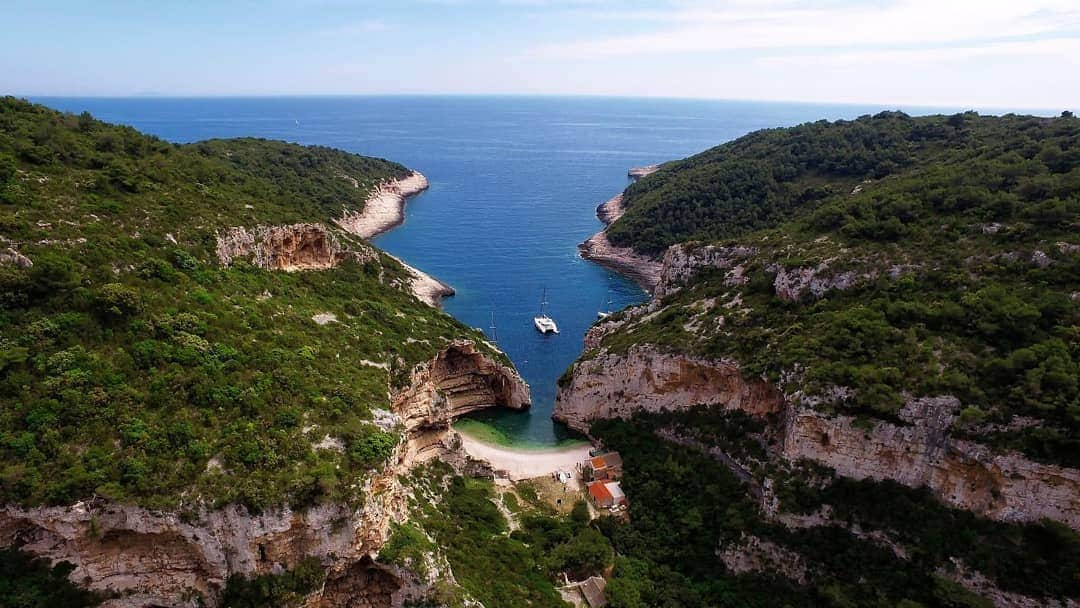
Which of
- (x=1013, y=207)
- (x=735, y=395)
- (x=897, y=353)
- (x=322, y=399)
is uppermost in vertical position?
(x=1013, y=207)

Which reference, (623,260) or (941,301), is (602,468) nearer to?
(941,301)

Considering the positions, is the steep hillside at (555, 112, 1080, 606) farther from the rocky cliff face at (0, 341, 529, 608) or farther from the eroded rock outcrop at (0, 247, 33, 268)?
the eroded rock outcrop at (0, 247, 33, 268)

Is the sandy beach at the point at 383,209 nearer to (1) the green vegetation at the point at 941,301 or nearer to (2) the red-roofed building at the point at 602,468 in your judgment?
(2) the red-roofed building at the point at 602,468

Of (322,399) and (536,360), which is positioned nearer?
(322,399)

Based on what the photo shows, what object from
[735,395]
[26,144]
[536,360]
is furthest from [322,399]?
[536,360]

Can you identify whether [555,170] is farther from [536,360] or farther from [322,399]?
[322,399]

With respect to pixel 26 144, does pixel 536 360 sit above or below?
below

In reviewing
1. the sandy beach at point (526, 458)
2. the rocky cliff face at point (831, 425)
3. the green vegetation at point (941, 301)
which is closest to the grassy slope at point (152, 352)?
the sandy beach at point (526, 458)

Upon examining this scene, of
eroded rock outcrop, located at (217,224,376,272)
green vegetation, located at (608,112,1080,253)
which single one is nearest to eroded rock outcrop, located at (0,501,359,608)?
eroded rock outcrop, located at (217,224,376,272)

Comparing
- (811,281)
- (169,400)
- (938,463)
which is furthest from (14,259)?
(811,281)
